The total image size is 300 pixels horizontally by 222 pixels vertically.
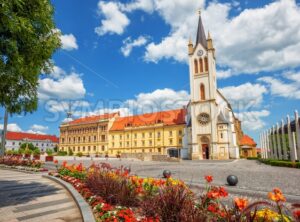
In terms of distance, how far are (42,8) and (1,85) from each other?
2511 millimetres

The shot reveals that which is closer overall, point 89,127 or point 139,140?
point 139,140

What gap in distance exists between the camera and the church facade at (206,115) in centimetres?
4691

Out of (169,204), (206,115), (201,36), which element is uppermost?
(201,36)

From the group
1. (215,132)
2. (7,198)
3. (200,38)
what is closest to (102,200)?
(7,198)

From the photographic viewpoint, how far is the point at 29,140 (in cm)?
11238

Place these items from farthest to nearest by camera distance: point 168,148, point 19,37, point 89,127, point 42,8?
point 89,127 → point 168,148 → point 42,8 → point 19,37

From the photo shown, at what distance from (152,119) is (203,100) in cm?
2510

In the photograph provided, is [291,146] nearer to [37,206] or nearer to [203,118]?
[203,118]

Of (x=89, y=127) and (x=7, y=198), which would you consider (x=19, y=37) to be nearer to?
(x=7, y=198)

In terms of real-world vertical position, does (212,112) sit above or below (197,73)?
below

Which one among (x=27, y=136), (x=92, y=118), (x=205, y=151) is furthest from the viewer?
(x=27, y=136)

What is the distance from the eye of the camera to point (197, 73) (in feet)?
173

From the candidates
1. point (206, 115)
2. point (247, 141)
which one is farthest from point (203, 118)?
point (247, 141)

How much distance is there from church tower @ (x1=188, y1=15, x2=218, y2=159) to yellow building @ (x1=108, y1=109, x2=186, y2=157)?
12215mm
